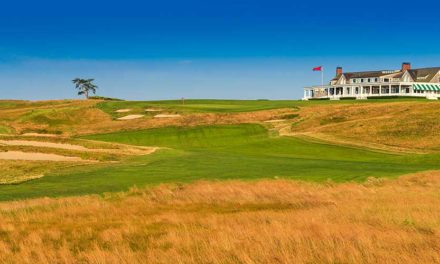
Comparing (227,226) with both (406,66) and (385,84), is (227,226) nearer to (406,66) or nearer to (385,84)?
(385,84)

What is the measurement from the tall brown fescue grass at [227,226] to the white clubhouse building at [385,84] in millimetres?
105219

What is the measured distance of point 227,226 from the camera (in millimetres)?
13445

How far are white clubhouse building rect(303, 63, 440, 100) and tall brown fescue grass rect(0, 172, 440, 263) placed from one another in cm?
10522

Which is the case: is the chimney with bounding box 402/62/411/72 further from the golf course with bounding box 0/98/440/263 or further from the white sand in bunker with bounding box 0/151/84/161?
the white sand in bunker with bounding box 0/151/84/161

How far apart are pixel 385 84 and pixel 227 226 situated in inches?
4722

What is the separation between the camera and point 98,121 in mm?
88750

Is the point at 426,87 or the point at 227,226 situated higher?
the point at 426,87

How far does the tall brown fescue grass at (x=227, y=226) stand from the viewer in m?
10.3

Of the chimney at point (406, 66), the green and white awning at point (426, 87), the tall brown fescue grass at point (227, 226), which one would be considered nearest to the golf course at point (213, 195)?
the tall brown fescue grass at point (227, 226)

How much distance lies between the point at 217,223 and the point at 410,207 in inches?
275

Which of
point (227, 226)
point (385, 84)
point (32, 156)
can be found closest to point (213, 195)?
point (227, 226)

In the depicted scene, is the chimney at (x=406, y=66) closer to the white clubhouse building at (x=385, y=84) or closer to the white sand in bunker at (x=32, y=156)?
the white clubhouse building at (x=385, y=84)

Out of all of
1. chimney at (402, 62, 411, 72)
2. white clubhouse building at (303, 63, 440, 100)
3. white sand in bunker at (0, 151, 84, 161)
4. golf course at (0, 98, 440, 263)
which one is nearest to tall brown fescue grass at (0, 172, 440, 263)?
golf course at (0, 98, 440, 263)

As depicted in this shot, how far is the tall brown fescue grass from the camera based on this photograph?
1034 centimetres
